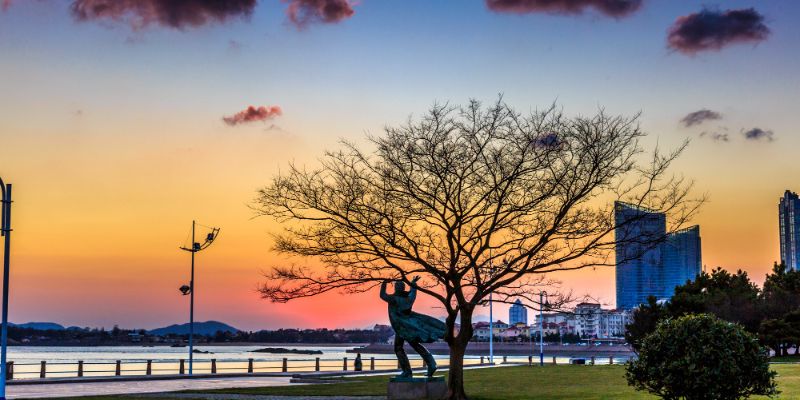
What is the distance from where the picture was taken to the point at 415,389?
29.2m

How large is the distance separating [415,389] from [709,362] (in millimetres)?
12079

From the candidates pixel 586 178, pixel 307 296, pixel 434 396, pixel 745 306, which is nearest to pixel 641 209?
pixel 586 178

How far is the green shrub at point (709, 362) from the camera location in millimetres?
18938

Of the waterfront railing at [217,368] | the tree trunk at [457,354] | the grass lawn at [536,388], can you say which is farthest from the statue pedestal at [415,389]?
the waterfront railing at [217,368]

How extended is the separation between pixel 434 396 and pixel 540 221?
6547mm

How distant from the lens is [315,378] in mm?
48656

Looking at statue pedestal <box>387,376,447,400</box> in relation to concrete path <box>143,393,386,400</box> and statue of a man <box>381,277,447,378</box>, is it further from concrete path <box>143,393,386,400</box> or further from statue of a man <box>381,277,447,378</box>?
concrete path <box>143,393,386,400</box>

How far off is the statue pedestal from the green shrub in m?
10.8

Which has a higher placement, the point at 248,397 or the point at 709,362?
the point at 709,362

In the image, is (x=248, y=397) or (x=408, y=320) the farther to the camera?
(x=248, y=397)

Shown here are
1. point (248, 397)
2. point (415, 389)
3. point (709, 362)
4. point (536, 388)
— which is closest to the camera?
point (709, 362)

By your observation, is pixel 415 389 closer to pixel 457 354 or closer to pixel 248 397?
pixel 457 354

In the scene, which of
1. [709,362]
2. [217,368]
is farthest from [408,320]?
[217,368]

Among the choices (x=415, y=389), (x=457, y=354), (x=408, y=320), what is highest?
(x=408, y=320)
